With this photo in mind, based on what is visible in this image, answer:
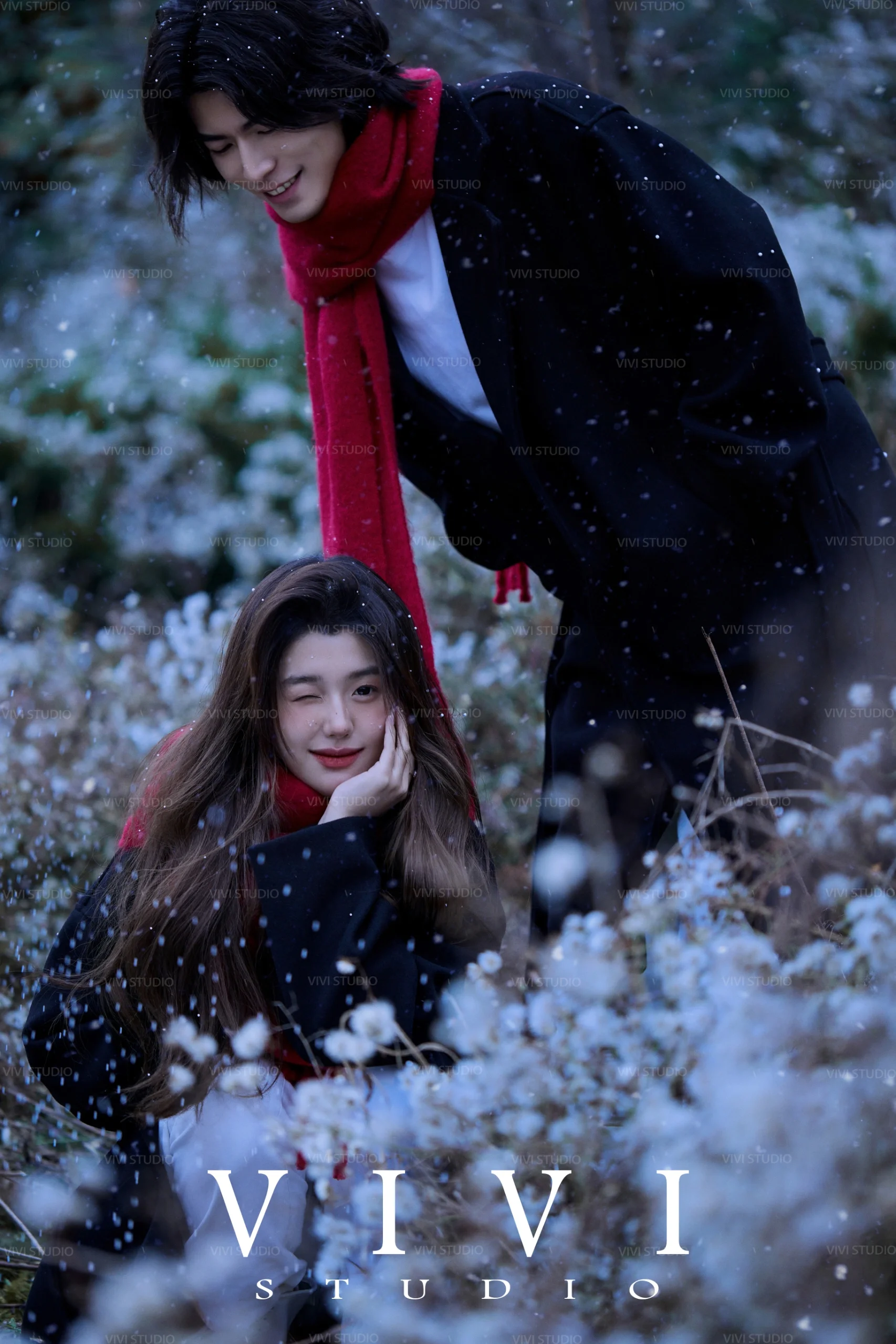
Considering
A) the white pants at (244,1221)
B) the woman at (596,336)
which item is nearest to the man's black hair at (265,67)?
the woman at (596,336)

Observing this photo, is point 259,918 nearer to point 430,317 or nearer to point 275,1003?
point 275,1003

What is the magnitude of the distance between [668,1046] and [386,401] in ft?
3.13

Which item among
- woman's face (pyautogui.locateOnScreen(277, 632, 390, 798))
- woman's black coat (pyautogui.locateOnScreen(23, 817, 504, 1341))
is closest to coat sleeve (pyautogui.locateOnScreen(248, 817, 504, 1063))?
woman's black coat (pyautogui.locateOnScreen(23, 817, 504, 1341))

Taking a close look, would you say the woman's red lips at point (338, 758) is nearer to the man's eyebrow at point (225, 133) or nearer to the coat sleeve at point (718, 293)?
the coat sleeve at point (718, 293)

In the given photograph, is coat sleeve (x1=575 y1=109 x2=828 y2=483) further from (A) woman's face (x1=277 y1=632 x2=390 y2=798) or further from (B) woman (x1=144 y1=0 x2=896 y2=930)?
(A) woman's face (x1=277 y1=632 x2=390 y2=798)

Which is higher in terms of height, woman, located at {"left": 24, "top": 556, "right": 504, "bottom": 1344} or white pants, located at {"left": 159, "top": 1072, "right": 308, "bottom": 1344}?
woman, located at {"left": 24, "top": 556, "right": 504, "bottom": 1344}

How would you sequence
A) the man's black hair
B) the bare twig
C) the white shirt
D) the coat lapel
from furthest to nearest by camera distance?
the bare twig
the white shirt
the coat lapel
the man's black hair

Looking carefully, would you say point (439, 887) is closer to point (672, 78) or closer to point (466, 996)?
point (466, 996)

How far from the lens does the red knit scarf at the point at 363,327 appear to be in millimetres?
1691

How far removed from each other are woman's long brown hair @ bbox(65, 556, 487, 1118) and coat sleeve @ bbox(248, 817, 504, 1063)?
7 centimetres

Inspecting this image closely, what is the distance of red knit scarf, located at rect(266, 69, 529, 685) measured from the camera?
5.55ft

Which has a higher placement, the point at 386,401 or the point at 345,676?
the point at 386,401

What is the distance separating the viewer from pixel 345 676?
70.6 inches

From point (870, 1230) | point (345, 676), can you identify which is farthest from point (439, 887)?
point (870, 1230)
